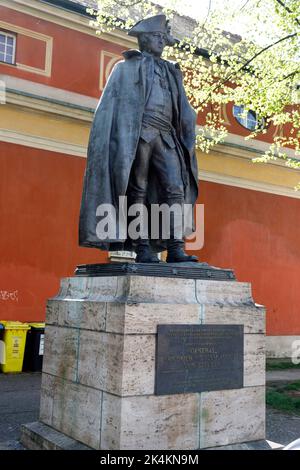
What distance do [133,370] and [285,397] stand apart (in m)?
5.02

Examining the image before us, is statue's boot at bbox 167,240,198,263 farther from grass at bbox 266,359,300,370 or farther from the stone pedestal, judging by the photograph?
grass at bbox 266,359,300,370

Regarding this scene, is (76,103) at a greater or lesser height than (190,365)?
greater

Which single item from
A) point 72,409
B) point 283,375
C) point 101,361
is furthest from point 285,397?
point 101,361

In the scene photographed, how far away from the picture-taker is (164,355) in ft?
12.8

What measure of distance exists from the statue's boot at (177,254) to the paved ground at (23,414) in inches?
84.3

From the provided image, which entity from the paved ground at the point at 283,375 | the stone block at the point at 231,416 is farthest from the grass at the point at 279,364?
the stone block at the point at 231,416

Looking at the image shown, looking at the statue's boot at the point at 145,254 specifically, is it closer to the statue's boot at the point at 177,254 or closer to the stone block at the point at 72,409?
the statue's boot at the point at 177,254

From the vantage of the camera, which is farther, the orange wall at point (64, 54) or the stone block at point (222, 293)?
the orange wall at point (64, 54)

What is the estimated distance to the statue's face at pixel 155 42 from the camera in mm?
4938

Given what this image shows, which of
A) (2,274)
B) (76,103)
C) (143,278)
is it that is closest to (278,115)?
(76,103)

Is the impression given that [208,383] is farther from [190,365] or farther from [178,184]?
[178,184]

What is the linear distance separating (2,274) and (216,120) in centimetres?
748

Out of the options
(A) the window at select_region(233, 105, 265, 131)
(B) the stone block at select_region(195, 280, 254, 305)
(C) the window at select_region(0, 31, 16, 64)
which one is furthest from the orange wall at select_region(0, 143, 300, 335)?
(B) the stone block at select_region(195, 280, 254, 305)

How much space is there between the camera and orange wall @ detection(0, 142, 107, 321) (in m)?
10.8
